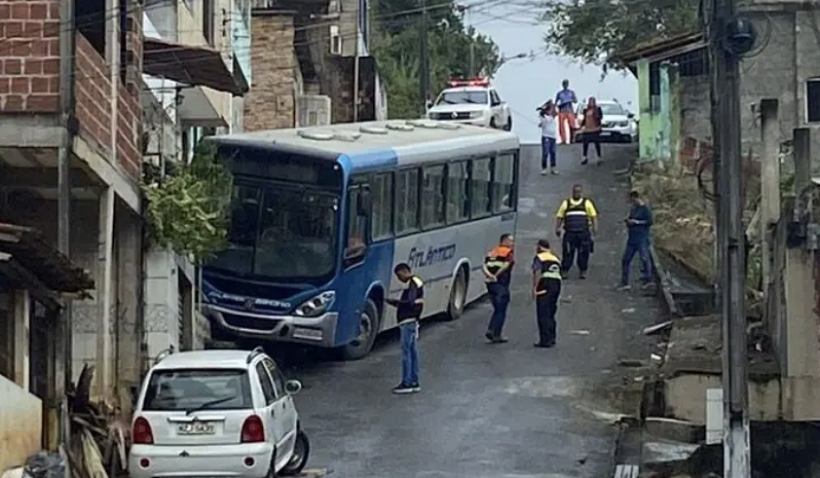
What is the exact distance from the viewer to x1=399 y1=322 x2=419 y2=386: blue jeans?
83.0ft

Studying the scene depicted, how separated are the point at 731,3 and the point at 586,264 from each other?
52.8ft

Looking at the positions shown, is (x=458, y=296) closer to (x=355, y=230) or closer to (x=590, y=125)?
(x=355, y=230)

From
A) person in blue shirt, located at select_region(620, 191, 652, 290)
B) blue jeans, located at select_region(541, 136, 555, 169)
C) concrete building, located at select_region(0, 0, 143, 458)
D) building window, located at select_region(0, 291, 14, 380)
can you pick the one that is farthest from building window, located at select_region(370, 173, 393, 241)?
blue jeans, located at select_region(541, 136, 555, 169)

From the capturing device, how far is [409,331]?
83.4 feet

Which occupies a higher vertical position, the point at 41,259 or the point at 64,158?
the point at 64,158

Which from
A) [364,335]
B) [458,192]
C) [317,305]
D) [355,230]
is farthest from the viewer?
[458,192]

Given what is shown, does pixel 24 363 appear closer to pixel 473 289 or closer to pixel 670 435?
pixel 670 435

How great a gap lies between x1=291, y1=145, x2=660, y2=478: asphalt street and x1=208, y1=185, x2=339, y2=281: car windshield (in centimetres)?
166

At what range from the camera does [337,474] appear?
20781mm

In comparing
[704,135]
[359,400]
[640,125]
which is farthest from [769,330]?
[640,125]

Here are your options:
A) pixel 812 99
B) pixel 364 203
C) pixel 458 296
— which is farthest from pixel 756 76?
pixel 364 203

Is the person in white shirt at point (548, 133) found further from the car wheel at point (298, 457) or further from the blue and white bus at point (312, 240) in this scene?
the car wheel at point (298, 457)

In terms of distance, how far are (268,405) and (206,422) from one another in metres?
0.72

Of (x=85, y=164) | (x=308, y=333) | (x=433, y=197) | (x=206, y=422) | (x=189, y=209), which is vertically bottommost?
(x=206, y=422)
